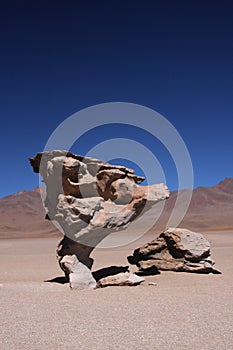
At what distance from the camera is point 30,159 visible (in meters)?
11.1

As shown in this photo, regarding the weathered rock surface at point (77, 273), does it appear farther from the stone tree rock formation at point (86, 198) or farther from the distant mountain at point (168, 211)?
the distant mountain at point (168, 211)

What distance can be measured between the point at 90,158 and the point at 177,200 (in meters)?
117

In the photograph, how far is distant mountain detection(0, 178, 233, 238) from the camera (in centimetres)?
8886

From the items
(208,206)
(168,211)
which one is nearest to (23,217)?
(168,211)

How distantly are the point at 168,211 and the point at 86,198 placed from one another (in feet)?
330

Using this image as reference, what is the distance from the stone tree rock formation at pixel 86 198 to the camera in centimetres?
1080

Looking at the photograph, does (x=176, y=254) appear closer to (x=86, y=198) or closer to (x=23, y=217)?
(x=86, y=198)

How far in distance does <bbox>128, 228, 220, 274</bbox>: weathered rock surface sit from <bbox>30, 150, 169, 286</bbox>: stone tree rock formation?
2.31 meters

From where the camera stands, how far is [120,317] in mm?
6770

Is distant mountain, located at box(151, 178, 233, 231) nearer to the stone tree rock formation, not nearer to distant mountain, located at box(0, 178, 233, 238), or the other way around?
distant mountain, located at box(0, 178, 233, 238)

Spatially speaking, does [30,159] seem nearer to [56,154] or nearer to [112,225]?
[56,154]

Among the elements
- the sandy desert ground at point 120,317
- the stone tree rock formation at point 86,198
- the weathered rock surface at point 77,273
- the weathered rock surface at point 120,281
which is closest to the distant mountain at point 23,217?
the stone tree rock formation at point 86,198

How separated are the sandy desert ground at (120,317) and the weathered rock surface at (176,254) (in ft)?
5.96

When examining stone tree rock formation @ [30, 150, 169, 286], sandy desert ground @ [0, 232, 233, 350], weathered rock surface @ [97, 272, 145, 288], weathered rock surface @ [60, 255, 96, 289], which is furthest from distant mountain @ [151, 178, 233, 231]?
sandy desert ground @ [0, 232, 233, 350]
